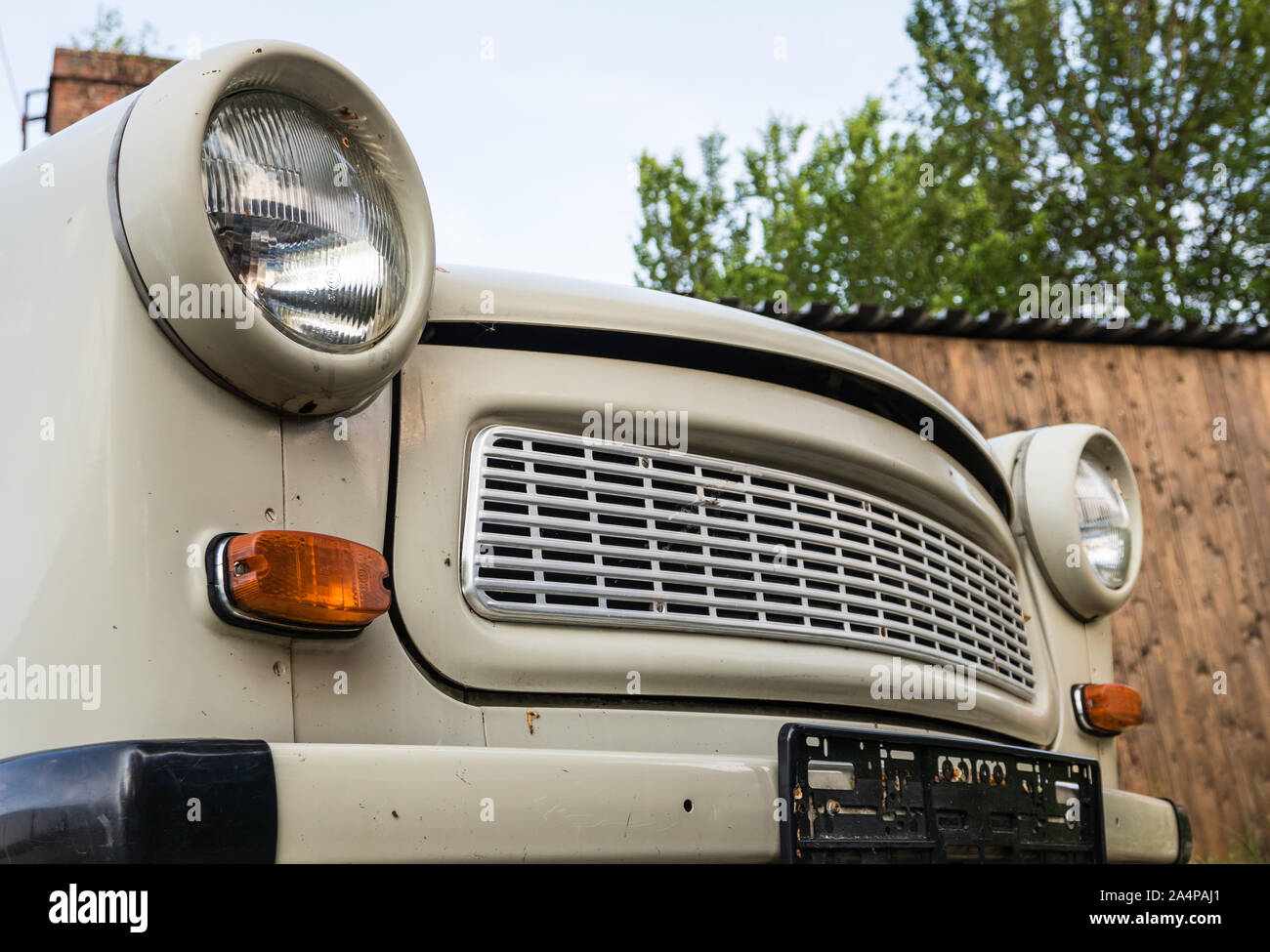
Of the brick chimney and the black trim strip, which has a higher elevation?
the brick chimney

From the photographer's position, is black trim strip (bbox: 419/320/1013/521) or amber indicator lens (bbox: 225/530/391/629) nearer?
amber indicator lens (bbox: 225/530/391/629)

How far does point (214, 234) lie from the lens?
1.21 metres

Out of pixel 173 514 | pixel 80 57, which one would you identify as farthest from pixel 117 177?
pixel 80 57

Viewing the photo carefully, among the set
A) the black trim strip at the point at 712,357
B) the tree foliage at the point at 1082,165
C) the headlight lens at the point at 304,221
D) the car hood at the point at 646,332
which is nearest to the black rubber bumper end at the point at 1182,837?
the black trim strip at the point at 712,357

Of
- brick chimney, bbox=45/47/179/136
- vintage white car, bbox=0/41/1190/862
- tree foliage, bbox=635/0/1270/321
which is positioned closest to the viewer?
vintage white car, bbox=0/41/1190/862

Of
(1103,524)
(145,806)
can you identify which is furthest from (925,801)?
(1103,524)

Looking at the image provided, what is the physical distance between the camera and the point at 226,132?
1268 millimetres

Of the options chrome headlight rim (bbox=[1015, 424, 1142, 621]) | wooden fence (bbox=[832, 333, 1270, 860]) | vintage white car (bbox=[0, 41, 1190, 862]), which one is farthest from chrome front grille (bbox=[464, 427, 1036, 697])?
wooden fence (bbox=[832, 333, 1270, 860])

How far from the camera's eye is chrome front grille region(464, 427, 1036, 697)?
1492mm

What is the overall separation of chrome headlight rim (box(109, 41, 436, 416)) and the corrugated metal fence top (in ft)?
15.2

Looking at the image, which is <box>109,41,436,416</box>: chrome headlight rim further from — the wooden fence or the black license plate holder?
the wooden fence

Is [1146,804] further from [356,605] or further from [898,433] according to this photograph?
[356,605]

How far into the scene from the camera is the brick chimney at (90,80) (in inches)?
187

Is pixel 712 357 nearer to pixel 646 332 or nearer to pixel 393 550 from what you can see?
pixel 646 332
